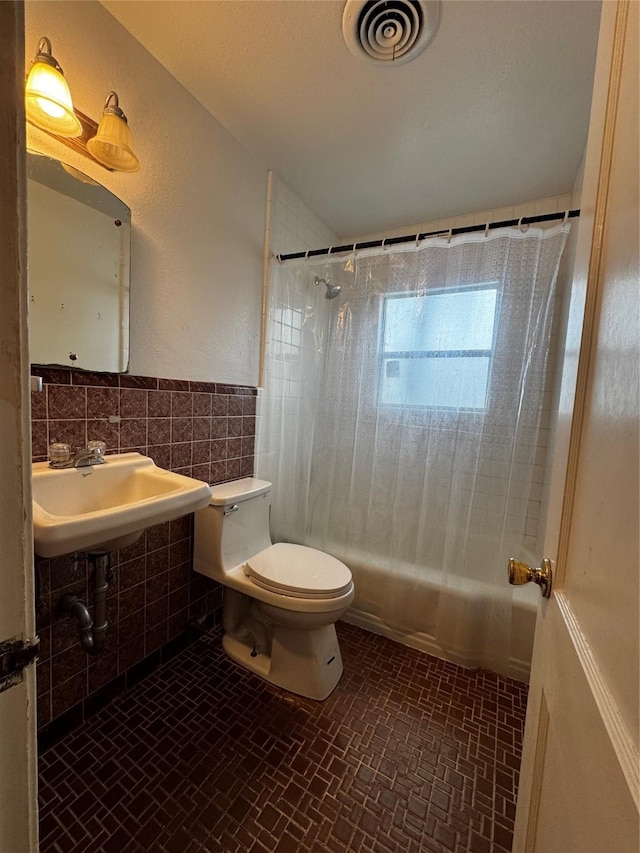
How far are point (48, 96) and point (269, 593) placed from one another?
63.7 inches

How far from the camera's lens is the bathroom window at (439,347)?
4.95 feet

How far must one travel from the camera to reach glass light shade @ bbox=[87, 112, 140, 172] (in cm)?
99

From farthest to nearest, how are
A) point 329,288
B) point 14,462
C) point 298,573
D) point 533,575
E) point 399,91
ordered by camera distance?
point 329,288 < point 298,573 < point 399,91 < point 533,575 < point 14,462

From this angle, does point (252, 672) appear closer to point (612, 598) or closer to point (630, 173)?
point (612, 598)

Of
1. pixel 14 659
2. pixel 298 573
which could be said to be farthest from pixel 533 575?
pixel 298 573

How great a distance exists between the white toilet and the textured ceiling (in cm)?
161

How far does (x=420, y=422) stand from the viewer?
5.44 feet

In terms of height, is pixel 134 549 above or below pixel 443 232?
below

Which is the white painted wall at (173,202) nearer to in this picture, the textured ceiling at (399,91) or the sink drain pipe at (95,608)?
the textured ceiling at (399,91)

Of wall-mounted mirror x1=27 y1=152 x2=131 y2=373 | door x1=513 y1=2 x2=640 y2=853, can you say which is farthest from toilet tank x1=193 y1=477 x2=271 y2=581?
door x1=513 y1=2 x2=640 y2=853

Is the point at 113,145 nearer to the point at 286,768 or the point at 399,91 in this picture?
the point at 399,91

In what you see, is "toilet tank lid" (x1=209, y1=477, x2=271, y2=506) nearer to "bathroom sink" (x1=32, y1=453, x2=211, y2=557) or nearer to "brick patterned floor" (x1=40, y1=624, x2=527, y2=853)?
"bathroom sink" (x1=32, y1=453, x2=211, y2=557)

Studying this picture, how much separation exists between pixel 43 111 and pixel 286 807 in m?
2.03

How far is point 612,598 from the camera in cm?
34
